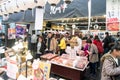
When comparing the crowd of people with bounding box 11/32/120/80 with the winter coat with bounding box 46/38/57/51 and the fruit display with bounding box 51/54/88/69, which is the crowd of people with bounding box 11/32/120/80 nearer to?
the winter coat with bounding box 46/38/57/51

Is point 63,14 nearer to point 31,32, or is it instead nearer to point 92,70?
point 92,70

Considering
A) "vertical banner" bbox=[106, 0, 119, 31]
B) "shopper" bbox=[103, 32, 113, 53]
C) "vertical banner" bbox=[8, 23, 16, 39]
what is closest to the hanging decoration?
"vertical banner" bbox=[8, 23, 16, 39]

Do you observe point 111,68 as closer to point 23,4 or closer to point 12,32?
point 23,4

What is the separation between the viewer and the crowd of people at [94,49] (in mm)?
3939

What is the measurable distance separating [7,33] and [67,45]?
3.83 metres

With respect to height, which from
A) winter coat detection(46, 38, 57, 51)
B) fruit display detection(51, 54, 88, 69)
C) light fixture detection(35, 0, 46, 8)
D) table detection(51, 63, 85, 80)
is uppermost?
light fixture detection(35, 0, 46, 8)

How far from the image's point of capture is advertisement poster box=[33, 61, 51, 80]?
3176 millimetres

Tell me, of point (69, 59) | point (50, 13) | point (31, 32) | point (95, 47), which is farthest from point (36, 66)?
point (31, 32)

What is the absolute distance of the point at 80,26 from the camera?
16578 mm

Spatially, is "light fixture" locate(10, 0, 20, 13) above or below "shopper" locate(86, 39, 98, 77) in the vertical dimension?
above

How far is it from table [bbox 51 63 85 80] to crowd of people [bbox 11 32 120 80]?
1.27 m

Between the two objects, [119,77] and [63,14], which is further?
[63,14]

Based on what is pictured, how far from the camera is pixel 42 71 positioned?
3254mm

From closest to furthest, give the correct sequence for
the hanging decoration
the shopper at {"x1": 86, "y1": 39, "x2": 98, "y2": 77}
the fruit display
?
the hanging decoration → the fruit display → the shopper at {"x1": 86, "y1": 39, "x2": 98, "y2": 77}
